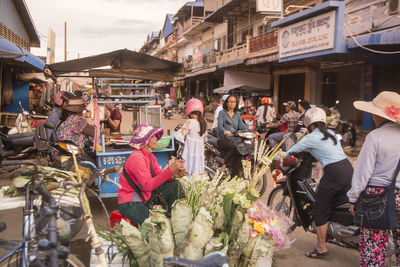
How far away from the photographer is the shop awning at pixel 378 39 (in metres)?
8.61

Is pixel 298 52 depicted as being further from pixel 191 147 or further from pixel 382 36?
pixel 191 147

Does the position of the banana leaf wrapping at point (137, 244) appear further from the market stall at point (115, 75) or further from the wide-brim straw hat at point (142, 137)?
the market stall at point (115, 75)

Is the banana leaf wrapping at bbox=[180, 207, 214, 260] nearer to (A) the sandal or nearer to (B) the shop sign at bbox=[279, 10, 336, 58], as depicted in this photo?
(A) the sandal

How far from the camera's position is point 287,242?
2.74m

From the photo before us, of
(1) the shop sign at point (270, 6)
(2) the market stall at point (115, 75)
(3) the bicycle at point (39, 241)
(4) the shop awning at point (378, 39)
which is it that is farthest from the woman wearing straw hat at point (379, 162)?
(1) the shop sign at point (270, 6)

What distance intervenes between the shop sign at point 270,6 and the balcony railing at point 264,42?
199 centimetres

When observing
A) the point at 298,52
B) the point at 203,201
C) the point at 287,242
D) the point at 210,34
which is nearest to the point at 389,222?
the point at 287,242

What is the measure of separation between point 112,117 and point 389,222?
19.0 feet

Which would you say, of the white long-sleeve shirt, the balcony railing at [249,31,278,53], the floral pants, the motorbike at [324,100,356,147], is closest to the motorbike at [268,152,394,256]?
the floral pants

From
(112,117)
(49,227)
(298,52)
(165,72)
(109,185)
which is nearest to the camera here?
(49,227)

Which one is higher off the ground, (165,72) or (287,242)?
(165,72)

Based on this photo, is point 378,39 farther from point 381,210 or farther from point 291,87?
point 291,87

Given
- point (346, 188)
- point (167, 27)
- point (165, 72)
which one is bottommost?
point (346, 188)

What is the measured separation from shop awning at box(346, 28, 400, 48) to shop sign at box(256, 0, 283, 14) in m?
3.91
